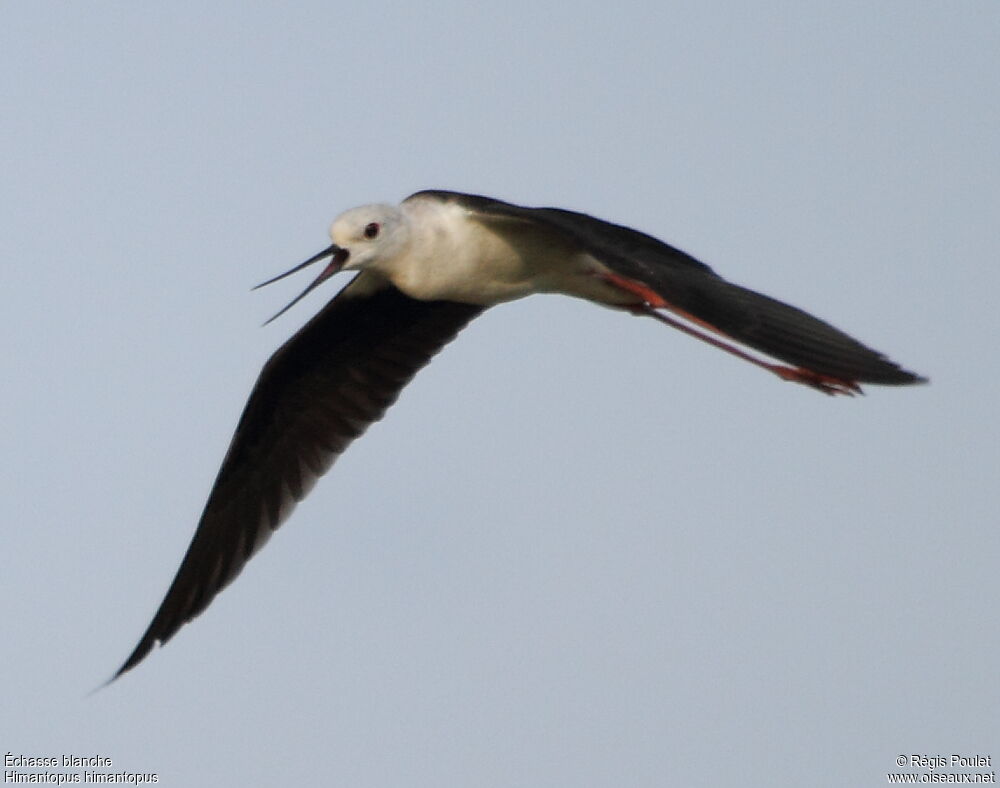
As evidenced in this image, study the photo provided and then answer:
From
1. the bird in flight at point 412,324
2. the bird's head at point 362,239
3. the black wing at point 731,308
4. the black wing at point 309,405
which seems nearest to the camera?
the black wing at point 731,308

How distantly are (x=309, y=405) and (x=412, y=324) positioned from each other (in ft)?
2.83

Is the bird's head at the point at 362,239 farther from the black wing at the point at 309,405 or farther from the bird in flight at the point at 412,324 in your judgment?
the black wing at the point at 309,405

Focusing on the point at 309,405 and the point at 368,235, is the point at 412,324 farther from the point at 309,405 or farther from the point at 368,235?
the point at 368,235

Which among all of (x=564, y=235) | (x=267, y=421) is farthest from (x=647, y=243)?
(x=267, y=421)

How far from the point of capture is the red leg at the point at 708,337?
9.46 meters

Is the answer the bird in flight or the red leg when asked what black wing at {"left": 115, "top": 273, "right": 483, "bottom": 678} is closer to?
the bird in flight

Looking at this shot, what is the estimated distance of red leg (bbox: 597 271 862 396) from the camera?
372 inches

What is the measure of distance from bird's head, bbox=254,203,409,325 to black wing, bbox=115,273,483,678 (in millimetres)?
1182

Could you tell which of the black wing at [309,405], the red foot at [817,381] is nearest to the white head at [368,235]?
the black wing at [309,405]

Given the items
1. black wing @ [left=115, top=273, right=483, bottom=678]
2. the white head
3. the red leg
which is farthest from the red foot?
black wing @ [left=115, top=273, right=483, bottom=678]

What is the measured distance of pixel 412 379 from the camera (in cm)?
1238

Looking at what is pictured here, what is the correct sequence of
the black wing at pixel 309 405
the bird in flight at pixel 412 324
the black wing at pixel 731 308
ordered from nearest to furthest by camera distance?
the black wing at pixel 731 308 → the bird in flight at pixel 412 324 → the black wing at pixel 309 405

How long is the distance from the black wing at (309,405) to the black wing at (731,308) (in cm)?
174

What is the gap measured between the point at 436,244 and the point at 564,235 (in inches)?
30.7
